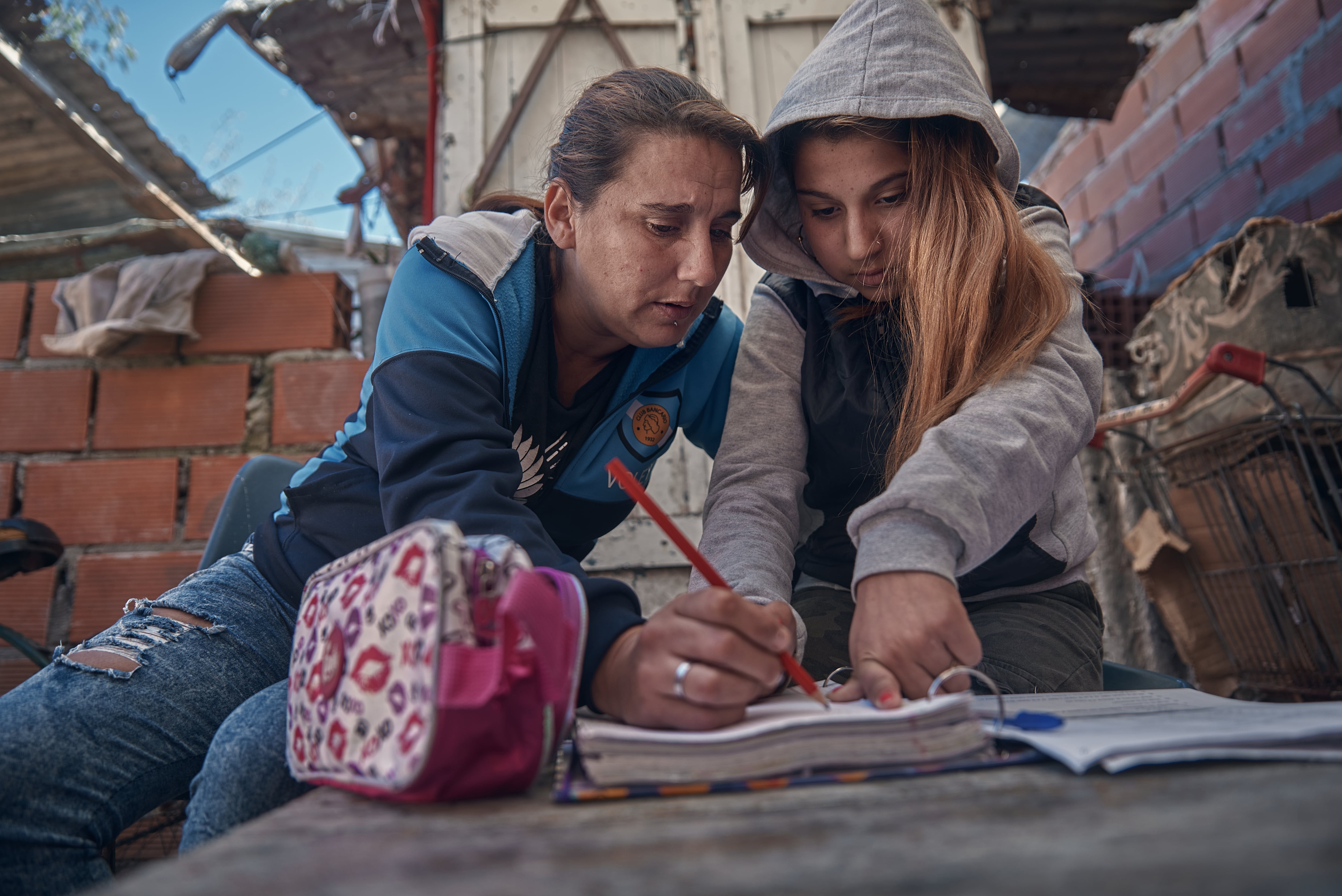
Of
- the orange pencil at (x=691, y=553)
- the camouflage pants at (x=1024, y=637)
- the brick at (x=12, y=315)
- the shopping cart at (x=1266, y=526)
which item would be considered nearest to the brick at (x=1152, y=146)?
the shopping cart at (x=1266, y=526)

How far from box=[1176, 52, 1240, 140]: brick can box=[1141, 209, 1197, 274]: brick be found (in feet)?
1.05

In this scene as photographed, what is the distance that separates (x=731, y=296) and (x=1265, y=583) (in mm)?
1553

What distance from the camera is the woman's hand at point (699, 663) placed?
695 mm

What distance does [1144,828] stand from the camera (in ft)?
1.39

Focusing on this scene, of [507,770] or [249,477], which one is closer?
[507,770]

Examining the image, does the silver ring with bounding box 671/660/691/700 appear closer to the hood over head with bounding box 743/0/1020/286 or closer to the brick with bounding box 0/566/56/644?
the hood over head with bounding box 743/0/1020/286

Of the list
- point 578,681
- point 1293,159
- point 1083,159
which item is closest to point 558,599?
point 578,681

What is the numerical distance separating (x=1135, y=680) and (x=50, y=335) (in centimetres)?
265

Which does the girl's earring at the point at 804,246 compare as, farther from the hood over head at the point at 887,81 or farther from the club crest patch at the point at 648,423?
the club crest patch at the point at 648,423

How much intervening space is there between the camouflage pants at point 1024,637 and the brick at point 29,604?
6.24 ft

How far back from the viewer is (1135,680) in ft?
4.17

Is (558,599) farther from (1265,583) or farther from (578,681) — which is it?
(1265,583)

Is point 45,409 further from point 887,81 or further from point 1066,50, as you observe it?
point 1066,50

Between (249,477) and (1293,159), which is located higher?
(1293,159)
